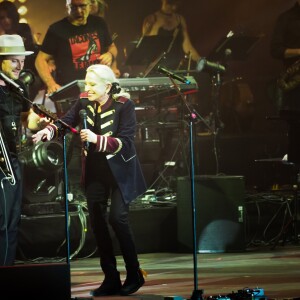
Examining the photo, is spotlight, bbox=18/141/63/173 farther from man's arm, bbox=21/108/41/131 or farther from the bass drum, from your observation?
the bass drum

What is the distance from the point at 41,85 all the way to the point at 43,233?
308 centimetres

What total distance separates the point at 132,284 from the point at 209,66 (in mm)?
5308

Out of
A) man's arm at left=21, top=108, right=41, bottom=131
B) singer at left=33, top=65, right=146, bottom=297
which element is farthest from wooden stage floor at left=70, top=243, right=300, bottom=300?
man's arm at left=21, top=108, right=41, bottom=131

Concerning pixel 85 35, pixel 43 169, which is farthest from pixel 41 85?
pixel 43 169

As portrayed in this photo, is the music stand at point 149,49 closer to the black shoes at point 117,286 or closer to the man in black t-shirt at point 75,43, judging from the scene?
the man in black t-shirt at point 75,43

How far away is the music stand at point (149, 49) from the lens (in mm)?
12141

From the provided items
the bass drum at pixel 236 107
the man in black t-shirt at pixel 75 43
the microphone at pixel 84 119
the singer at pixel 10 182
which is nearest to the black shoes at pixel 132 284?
the singer at pixel 10 182

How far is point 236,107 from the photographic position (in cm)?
1465

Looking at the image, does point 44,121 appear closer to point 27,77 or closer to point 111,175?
point 111,175

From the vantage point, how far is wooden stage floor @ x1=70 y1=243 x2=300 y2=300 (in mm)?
7809

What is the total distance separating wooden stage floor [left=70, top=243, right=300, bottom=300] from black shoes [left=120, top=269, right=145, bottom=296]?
3.9 inches

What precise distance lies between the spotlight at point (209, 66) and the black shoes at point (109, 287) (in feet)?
16.8

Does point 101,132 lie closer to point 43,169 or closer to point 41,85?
point 43,169

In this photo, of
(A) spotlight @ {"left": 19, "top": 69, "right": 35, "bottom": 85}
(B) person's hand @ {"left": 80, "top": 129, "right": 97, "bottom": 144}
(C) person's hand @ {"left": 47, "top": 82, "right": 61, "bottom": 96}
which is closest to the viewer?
(B) person's hand @ {"left": 80, "top": 129, "right": 97, "bottom": 144}
